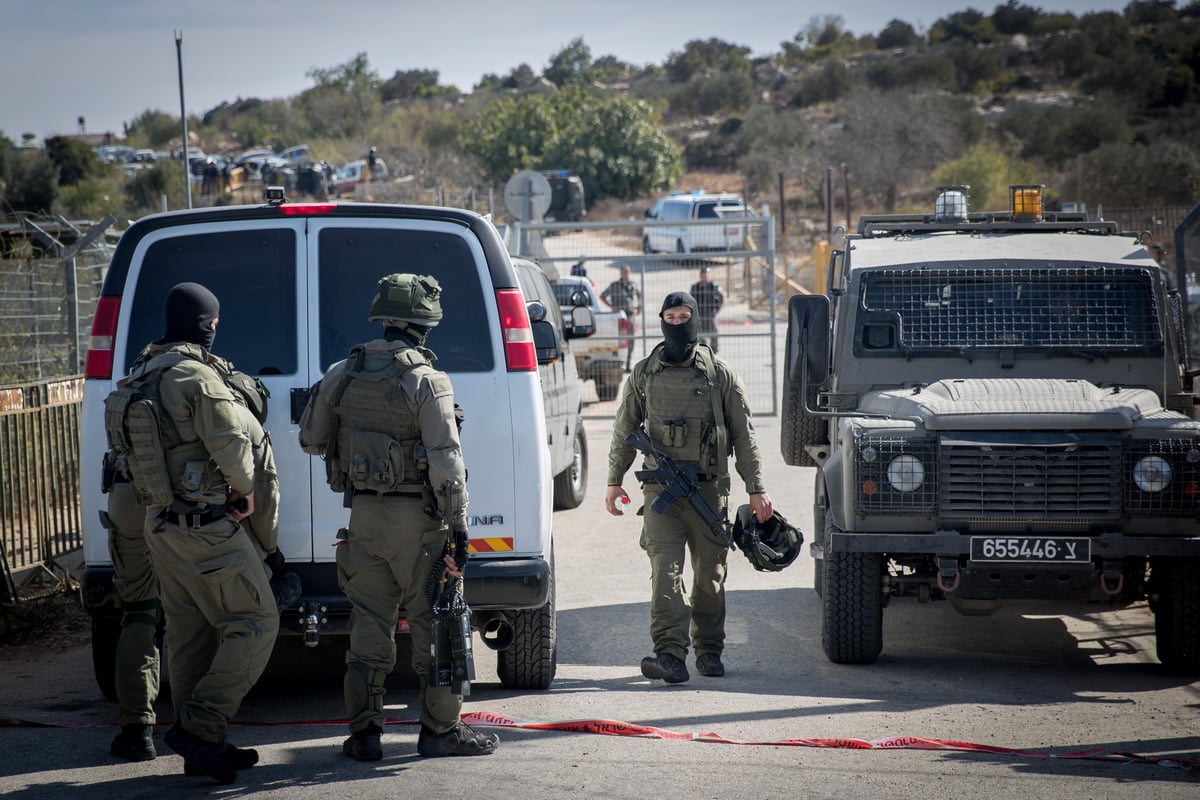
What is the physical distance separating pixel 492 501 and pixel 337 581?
2.29 feet


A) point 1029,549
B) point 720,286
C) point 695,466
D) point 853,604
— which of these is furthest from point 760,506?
point 720,286

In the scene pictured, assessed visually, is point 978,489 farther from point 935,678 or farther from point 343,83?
point 343,83

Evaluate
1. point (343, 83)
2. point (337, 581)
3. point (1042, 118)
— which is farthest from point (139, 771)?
point (343, 83)

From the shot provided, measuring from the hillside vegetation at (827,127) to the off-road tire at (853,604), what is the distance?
18.9 meters

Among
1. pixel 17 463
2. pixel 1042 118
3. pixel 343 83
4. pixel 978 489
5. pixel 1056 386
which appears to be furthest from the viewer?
pixel 343 83

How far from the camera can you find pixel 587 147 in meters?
48.7

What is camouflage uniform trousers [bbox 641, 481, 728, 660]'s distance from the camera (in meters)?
6.09

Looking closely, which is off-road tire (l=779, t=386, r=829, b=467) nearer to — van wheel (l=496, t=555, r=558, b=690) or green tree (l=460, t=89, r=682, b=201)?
van wheel (l=496, t=555, r=558, b=690)

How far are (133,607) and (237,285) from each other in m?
1.36

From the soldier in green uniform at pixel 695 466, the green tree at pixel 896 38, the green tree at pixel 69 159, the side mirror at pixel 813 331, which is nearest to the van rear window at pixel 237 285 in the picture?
the soldier in green uniform at pixel 695 466

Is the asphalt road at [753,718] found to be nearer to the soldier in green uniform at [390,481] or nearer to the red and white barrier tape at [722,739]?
the red and white barrier tape at [722,739]

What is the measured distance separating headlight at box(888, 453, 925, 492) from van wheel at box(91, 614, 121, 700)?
350cm

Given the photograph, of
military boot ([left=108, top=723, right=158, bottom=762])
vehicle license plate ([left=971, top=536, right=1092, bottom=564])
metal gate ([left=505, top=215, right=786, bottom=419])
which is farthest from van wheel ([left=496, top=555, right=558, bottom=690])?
metal gate ([left=505, top=215, right=786, bottom=419])

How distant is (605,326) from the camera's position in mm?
17516
